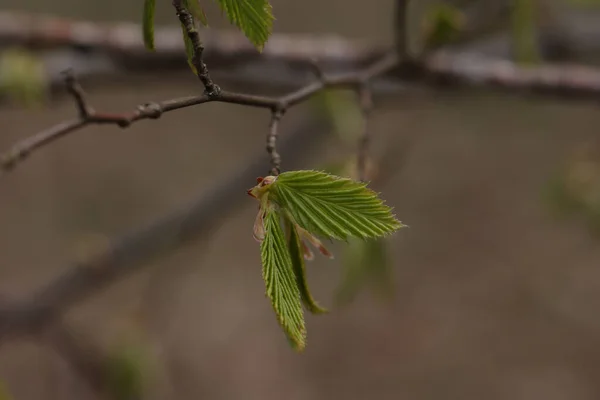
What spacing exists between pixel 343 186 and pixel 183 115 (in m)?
2.07

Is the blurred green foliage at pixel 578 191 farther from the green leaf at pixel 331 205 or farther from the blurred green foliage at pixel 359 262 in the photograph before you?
the green leaf at pixel 331 205

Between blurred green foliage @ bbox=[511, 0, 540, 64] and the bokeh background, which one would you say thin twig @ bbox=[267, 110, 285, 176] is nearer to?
blurred green foliage @ bbox=[511, 0, 540, 64]

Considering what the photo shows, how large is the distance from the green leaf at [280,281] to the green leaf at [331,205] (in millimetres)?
13

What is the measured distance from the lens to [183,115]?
232 centimetres

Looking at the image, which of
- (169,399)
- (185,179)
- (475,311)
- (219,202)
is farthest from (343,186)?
(185,179)

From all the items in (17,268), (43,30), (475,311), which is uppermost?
(43,30)

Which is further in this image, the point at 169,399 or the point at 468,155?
the point at 468,155

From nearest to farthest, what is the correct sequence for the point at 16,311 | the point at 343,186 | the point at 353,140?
1. the point at 343,186
2. the point at 353,140
3. the point at 16,311

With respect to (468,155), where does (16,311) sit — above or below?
above

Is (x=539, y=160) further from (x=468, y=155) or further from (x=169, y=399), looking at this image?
(x=169, y=399)

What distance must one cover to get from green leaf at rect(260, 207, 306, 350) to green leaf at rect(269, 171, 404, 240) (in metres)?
0.01

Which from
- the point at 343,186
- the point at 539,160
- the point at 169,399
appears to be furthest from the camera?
the point at 539,160

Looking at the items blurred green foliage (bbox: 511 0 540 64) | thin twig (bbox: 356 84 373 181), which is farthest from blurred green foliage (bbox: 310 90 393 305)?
blurred green foliage (bbox: 511 0 540 64)

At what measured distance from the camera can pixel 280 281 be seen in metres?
0.30
